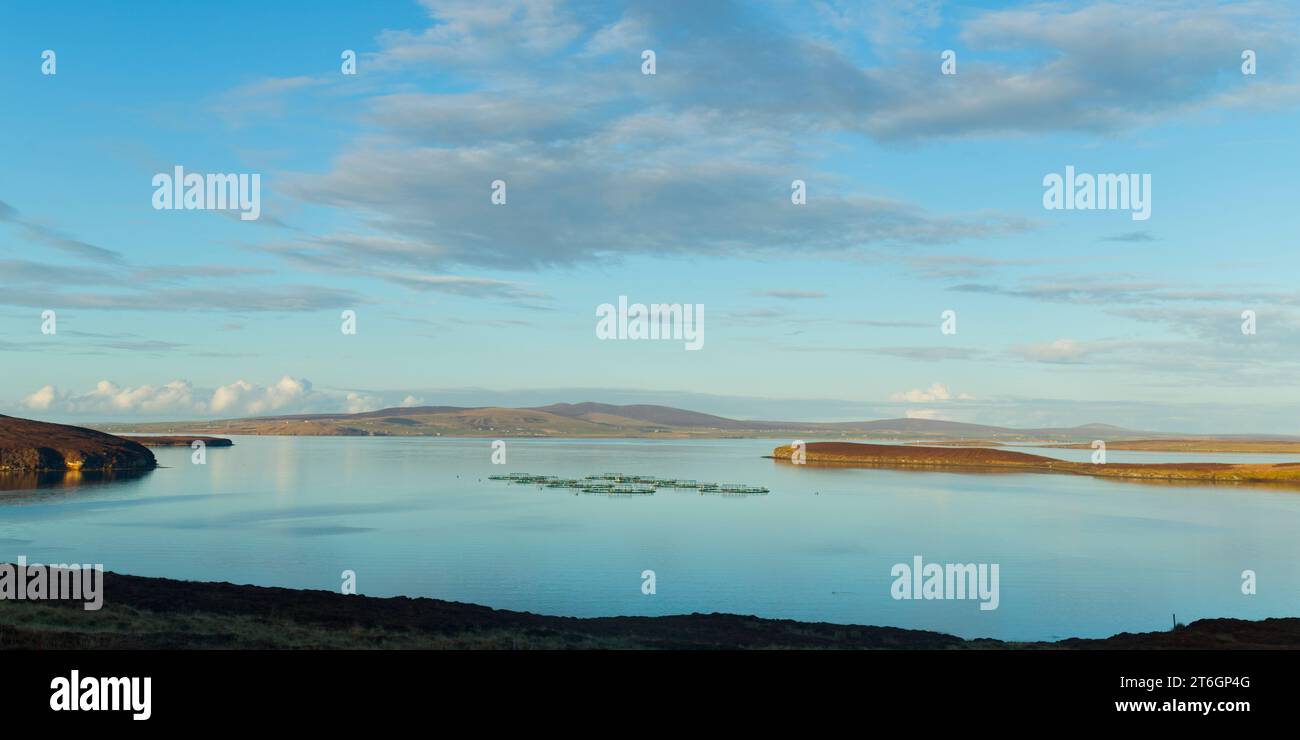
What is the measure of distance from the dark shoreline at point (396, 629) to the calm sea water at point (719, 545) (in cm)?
546

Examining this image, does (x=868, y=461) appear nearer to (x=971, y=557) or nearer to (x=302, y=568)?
(x=971, y=557)

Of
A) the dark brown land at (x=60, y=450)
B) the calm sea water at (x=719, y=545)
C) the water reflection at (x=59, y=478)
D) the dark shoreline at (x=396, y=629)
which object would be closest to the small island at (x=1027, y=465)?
the calm sea water at (x=719, y=545)

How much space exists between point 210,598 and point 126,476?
10610 centimetres

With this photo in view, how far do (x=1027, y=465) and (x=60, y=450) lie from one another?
17329 cm

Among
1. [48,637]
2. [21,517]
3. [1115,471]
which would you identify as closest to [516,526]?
[21,517]

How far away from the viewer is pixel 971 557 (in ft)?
172

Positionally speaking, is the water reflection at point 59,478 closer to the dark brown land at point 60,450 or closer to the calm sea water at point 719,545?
the dark brown land at point 60,450

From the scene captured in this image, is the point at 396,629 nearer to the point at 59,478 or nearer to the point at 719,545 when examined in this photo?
the point at 719,545

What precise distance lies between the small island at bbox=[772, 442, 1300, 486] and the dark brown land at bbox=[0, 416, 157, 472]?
423ft

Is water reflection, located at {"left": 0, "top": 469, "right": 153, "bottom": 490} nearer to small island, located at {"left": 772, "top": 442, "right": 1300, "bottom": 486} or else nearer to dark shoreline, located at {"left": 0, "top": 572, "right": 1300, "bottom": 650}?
dark shoreline, located at {"left": 0, "top": 572, "right": 1300, "bottom": 650}

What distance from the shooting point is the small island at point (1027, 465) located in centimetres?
12281

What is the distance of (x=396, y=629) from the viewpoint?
85.8ft

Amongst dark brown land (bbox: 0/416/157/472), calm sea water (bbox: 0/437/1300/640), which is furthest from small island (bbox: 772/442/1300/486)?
dark brown land (bbox: 0/416/157/472)
